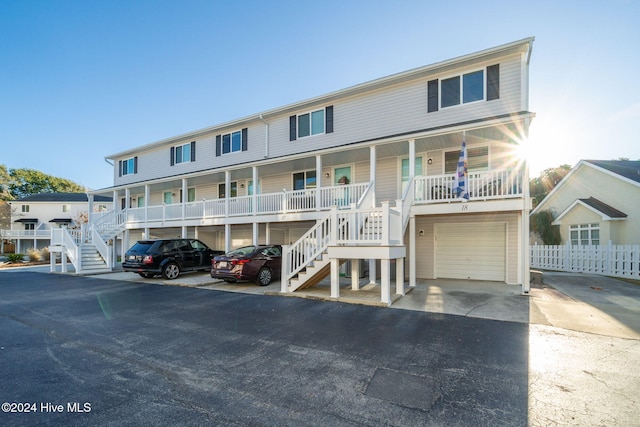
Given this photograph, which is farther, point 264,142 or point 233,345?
point 264,142

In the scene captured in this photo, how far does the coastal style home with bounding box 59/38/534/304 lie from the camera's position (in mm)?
9195

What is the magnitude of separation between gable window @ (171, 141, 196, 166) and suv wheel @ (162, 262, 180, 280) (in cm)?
864

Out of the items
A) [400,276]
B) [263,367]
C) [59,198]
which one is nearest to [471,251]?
[400,276]

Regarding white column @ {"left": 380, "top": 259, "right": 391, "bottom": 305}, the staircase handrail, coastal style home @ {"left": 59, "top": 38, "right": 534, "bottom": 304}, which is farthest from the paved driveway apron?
coastal style home @ {"left": 59, "top": 38, "right": 534, "bottom": 304}

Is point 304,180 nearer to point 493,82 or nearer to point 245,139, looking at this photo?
point 245,139

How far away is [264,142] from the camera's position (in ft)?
53.9

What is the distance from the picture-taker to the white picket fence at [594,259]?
12.3 meters

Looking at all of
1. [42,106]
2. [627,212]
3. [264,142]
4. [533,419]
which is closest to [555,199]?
[627,212]

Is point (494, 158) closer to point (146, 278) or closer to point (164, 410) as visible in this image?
point (164, 410)

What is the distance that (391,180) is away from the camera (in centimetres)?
1298

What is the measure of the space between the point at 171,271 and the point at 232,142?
8466 millimetres

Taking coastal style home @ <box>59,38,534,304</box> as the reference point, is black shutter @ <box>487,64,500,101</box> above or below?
above

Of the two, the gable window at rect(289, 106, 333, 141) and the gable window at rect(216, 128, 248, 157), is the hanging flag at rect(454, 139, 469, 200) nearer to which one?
the gable window at rect(289, 106, 333, 141)

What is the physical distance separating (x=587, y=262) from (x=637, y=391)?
14192mm
